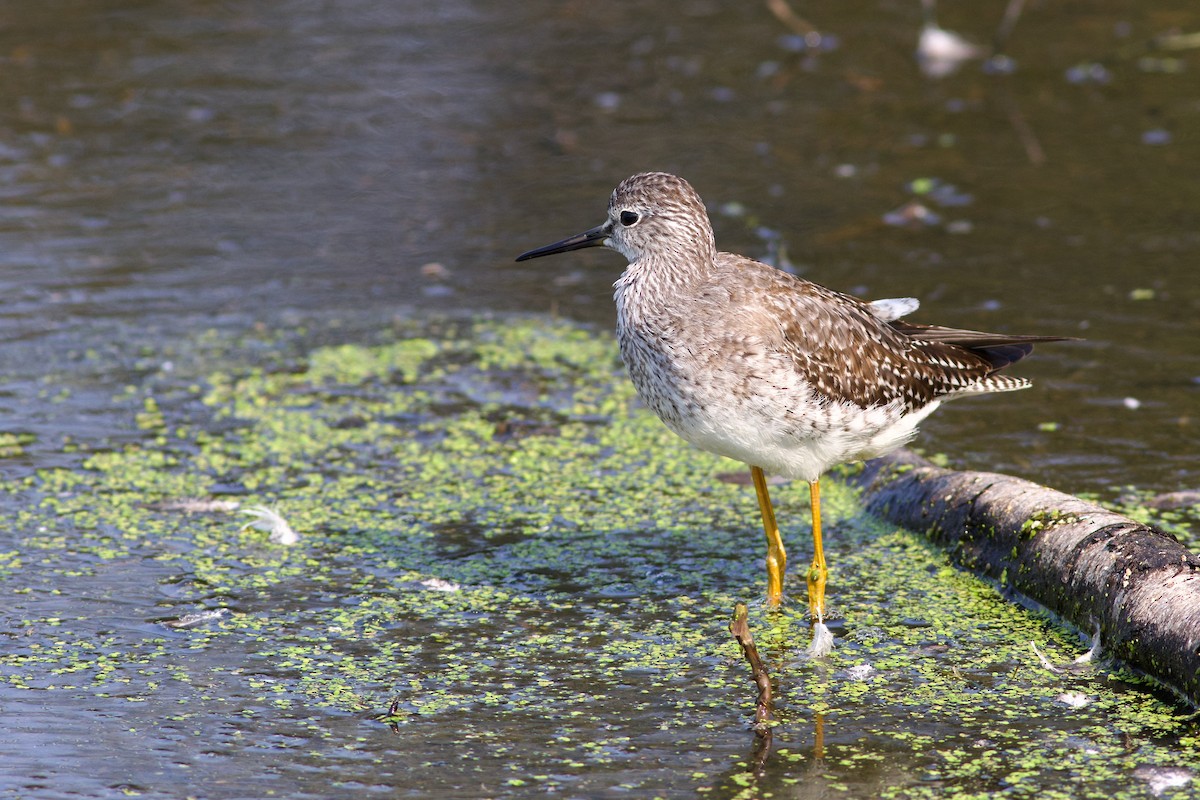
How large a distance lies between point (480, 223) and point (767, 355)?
5495 mm

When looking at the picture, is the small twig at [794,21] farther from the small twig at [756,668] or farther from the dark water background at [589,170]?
the small twig at [756,668]

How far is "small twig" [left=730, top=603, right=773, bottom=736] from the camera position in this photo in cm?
436

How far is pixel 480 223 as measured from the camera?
10.6 metres

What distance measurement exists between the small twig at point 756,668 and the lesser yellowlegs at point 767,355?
0.91m

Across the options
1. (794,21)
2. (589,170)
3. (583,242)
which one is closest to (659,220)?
(583,242)

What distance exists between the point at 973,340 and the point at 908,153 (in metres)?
5.55

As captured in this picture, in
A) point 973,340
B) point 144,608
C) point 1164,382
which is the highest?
point 973,340

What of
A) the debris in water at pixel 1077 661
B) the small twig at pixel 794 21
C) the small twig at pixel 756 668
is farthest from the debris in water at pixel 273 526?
the small twig at pixel 794 21

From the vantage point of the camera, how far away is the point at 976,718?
4.79m

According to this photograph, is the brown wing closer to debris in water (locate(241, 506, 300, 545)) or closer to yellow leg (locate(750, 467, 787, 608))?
yellow leg (locate(750, 467, 787, 608))

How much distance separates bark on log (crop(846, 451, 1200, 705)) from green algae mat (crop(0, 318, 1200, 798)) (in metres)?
0.11

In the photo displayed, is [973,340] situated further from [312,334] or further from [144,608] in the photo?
[312,334]

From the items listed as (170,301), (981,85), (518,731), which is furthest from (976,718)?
(981,85)

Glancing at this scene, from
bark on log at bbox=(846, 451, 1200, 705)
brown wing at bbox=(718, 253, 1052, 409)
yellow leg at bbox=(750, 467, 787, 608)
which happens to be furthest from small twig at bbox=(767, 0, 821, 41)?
yellow leg at bbox=(750, 467, 787, 608)
